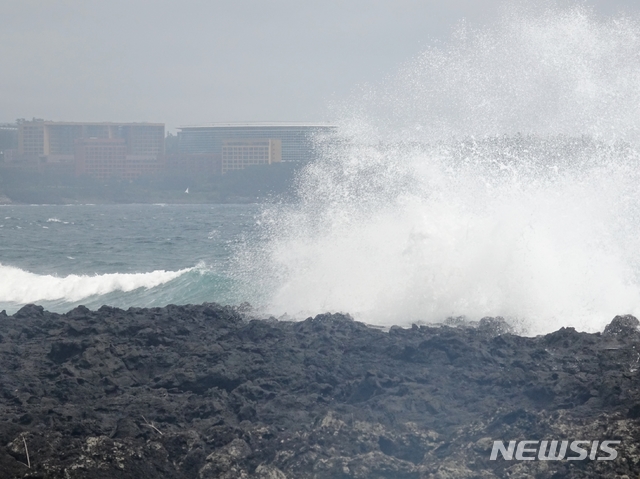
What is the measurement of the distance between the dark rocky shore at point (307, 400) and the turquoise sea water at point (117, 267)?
8.90 metres

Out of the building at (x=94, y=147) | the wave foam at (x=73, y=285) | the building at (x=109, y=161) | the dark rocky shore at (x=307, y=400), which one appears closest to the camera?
the dark rocky shore at (x=307, y=400)

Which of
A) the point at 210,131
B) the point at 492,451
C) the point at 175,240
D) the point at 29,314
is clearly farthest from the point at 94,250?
the point at 210,131

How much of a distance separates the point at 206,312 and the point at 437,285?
428cm

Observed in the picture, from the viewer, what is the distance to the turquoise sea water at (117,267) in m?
24.9

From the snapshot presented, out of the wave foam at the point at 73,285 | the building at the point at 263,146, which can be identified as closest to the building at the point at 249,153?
the building at the point at 263,146

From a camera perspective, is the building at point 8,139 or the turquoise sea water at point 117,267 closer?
the turquoise sea water at point 117,267

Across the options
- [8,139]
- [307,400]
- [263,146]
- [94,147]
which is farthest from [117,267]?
[8,139]

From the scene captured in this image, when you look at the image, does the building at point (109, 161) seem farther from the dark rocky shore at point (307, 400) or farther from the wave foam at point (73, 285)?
the dark rocky shore at point (307, 400)

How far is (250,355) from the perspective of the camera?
12562 mm

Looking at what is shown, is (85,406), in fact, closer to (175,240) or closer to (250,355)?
(250,355)

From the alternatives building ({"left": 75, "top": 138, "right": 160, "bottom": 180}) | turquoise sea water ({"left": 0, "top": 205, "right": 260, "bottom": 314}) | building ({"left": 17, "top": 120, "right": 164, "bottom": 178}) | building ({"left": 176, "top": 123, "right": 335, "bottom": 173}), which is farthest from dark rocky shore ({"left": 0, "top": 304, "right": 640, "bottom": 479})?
building ({"left": 17, "top": 120, "right": 164, "bottom": 178})

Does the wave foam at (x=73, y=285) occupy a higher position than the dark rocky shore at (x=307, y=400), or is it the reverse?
the dark rocky shore at (x=307, y=400)

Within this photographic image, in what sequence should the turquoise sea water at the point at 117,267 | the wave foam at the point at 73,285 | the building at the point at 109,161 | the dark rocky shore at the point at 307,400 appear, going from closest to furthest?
the dark rocky shore at the point at 307,400
the turquoise sea water at the point at 117,267
the wave foam at the point at 73,285
the building at the point at 109,161

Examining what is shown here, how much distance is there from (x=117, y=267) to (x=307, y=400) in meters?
22.1
